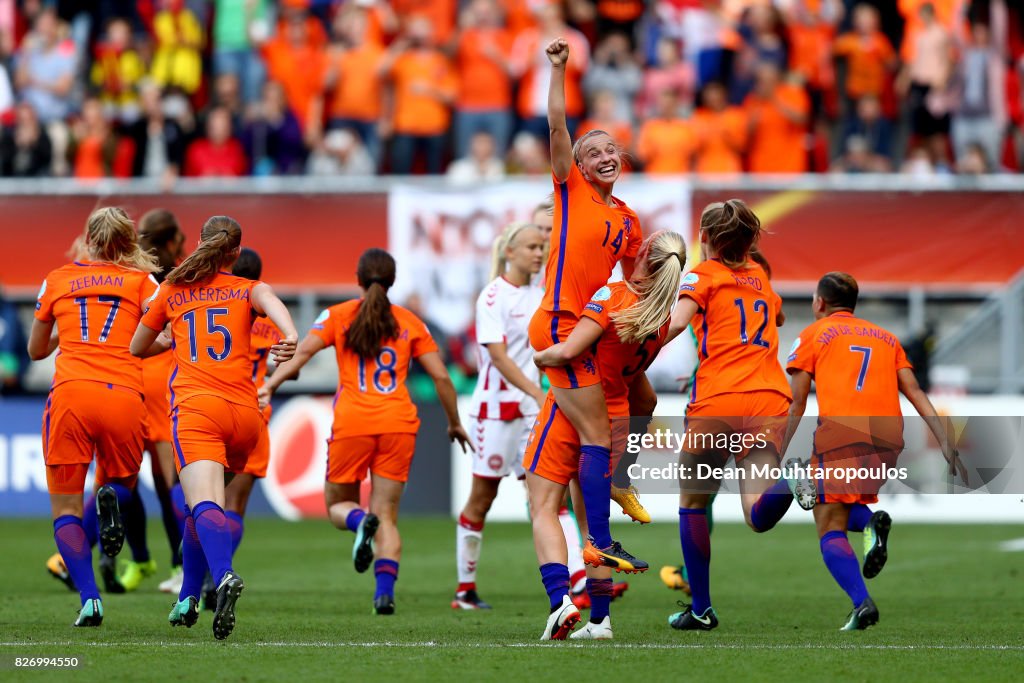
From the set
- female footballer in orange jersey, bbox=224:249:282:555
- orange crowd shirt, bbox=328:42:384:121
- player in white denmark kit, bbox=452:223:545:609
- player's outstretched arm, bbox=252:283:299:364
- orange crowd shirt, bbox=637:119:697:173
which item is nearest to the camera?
player's outstretched arm, bbox=252:283:299:364

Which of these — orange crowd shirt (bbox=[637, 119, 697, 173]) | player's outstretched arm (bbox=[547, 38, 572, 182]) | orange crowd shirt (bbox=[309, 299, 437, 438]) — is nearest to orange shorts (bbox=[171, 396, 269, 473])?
orange crowd shirt (bbox=[309, 299, 437, 438])

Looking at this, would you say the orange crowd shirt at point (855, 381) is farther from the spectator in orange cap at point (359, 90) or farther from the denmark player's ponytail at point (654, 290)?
the spectator in orange cap at point (359, 90)

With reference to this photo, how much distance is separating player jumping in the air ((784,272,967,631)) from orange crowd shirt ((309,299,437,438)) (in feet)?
8.12

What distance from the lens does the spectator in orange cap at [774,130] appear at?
1959 centimetres

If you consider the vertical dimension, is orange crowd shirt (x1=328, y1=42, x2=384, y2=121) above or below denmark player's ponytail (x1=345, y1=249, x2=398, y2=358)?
above

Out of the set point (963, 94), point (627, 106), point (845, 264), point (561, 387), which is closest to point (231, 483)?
point (561, 387)

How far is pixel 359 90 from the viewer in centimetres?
2039

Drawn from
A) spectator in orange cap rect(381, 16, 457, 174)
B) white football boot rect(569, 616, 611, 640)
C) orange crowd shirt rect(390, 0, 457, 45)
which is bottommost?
white football boot rect(569, 616, 611, 640)

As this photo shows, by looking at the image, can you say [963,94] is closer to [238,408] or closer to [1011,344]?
[1011,344]

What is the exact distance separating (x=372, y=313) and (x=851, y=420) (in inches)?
116

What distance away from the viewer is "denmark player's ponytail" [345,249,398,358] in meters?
10.1

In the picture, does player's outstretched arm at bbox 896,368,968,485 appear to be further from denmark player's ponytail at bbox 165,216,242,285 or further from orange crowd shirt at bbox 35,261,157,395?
orange crowd shirt at bbox 35,261,157,395

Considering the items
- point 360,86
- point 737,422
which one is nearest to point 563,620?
point 737,422

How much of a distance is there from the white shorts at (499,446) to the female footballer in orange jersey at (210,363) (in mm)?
2359
